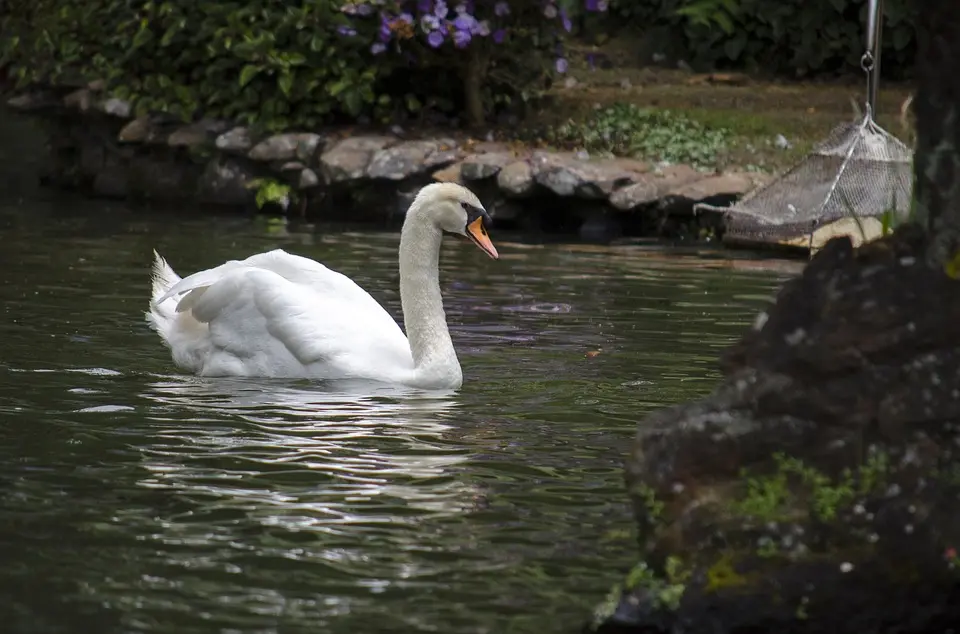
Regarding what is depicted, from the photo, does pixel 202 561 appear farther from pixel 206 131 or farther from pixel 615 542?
pixel 206 131

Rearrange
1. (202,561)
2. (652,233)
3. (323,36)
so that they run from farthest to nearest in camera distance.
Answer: (323,36)
(652,233)
(202,561)

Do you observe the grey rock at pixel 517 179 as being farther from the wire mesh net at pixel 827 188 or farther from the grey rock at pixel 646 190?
the wire mesh net at pixel 827 188

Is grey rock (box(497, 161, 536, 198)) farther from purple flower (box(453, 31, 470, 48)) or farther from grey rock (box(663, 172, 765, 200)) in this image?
purple flower (box(453, 31, 470, 48))

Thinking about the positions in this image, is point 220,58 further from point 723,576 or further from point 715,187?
point 723,576

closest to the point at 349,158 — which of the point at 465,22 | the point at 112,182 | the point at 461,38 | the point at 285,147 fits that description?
the point at 285,147

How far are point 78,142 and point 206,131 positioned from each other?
7.01ft

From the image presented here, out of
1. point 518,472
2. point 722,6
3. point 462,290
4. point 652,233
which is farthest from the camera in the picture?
point 722,6

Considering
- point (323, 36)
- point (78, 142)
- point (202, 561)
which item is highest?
point (323, 36)

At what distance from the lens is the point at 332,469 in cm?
585

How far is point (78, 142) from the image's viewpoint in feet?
55.2

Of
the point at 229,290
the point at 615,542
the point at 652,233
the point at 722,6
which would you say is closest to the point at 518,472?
the point at 615,542

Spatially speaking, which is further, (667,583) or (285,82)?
(285,82)

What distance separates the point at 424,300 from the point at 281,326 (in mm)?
648

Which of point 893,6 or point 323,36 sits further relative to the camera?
point 893,6
